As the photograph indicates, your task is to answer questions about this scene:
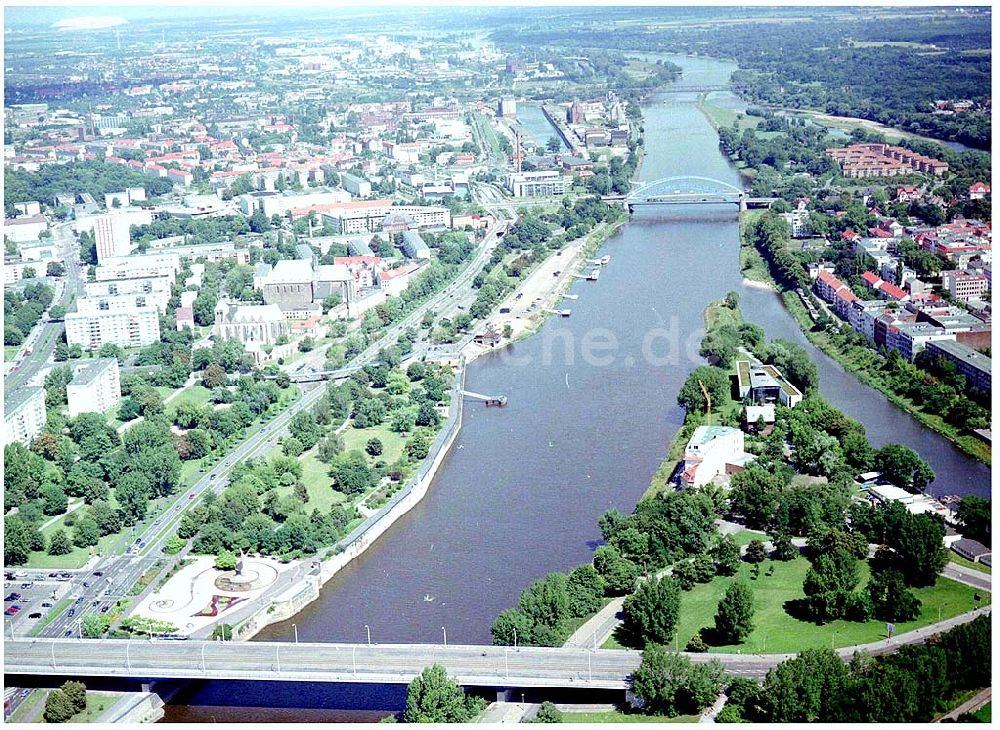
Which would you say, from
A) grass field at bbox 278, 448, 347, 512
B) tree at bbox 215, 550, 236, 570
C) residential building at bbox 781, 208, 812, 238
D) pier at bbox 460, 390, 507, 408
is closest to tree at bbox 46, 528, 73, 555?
tree at bbox 215, 550, 236, 570

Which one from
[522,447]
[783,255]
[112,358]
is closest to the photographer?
[522,447]

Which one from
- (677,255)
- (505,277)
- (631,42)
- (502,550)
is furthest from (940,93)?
(502,550)

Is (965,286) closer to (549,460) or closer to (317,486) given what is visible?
(549,460)

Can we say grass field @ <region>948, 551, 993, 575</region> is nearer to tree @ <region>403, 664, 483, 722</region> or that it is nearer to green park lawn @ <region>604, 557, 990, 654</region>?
green park lawn @ <region>604, 557, 990, 654</region>

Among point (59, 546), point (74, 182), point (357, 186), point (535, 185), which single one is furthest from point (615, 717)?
point (74, 182)

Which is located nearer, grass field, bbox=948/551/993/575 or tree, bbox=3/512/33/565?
grass field, bbox=948/551/993/575

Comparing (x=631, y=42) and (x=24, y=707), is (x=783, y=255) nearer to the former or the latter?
(x=24, y=707)
